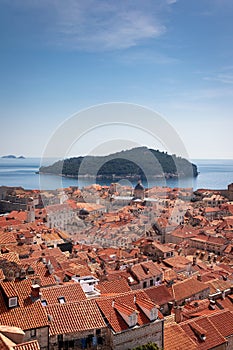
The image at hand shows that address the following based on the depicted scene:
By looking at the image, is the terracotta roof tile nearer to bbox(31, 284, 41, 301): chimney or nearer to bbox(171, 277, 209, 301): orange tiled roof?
bbox(171, 277, 209, 301): orange tiled roof

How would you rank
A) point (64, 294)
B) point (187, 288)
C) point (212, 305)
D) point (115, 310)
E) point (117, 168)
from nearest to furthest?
point (115, 310) → point (64, 294) → point (212, 305) → point (187, 288) → point (117, 168)

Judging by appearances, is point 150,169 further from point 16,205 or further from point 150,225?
point 150,225

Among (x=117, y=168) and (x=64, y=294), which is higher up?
(x=117, y=168)

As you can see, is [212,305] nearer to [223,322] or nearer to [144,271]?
[223,322]

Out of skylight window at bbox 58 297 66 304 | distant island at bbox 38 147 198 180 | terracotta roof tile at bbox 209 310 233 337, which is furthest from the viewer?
distant island at bbox 38 147 198 180

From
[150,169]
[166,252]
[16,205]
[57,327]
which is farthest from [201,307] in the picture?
[150,169]

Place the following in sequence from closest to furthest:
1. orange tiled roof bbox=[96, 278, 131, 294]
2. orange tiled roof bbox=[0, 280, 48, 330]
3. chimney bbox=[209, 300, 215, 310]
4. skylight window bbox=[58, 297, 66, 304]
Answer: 1. orange tiled roof bbox=[0, 280, 48, 330]
2. skylight window bbox=[58, 297, 66, 304]
3. orange tiled roof bbox=[96, 278, 131, 294]
4. chimney bbox=[209, 300, 215, 310]

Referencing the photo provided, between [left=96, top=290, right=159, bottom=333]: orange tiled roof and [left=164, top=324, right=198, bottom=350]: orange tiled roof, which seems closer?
[left=96, top=290, right=159, bottom=333]: orange tiled roof

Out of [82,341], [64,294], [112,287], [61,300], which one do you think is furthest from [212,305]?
[82,341]

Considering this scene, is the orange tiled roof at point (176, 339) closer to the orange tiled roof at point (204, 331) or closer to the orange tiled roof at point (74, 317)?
the orange tiled roof at point (204, 331)

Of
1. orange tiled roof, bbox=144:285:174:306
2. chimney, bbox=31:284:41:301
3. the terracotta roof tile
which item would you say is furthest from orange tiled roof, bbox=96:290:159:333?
orange tiled roof, bbox=144:285:174:306

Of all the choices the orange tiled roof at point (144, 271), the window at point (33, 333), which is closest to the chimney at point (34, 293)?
the window at point (33, 333)
